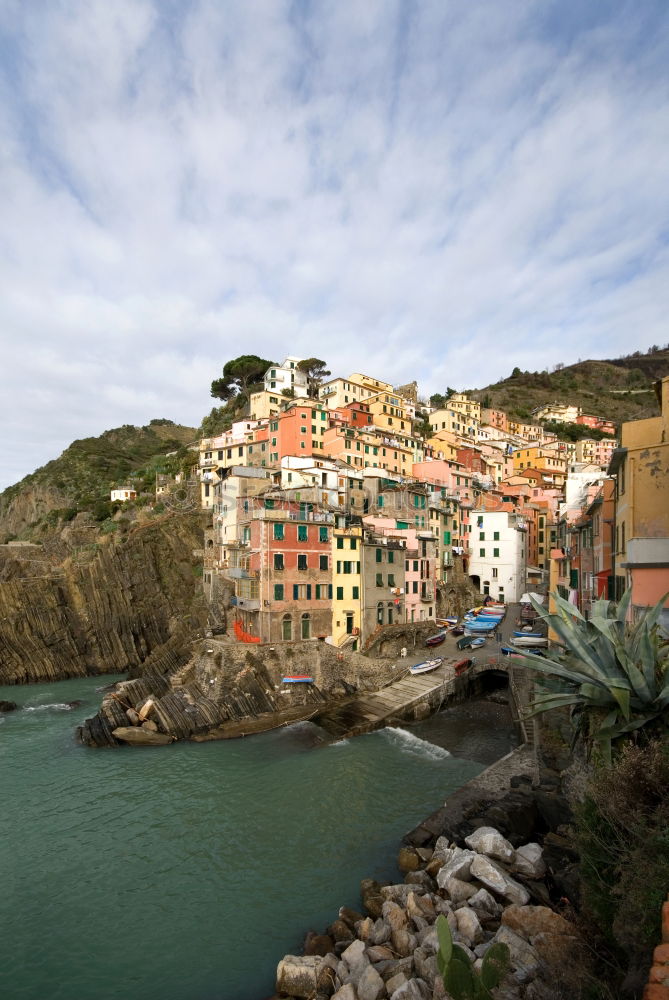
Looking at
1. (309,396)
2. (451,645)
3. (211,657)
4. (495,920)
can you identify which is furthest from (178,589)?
(495,920)

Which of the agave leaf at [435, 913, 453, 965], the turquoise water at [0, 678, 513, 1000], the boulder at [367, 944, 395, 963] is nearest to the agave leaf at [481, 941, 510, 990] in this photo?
the agave leaf at [435, 913, 453, 965]

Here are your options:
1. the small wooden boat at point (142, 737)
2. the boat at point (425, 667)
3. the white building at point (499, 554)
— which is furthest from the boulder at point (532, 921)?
the white building at point (499, 554)

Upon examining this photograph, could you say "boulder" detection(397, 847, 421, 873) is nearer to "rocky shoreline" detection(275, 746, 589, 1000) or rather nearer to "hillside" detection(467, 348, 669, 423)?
"rocky shoreline" detection(275, 746, 589, 1000)

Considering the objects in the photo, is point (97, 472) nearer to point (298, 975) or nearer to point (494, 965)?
point (298, 975)

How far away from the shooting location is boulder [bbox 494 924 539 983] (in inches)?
330

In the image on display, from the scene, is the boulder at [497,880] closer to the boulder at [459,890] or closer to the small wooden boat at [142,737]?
the boulder at [459,890]

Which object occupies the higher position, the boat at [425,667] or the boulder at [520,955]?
the boulder at [520,955]

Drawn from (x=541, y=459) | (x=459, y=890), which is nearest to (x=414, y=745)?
(x=459, y=890)

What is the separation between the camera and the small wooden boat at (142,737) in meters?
26.5

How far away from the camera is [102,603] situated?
50.6 m

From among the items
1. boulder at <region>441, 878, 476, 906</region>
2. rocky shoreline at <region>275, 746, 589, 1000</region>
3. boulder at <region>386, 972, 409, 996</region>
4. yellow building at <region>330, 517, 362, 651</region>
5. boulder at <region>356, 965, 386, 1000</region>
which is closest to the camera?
rocky shoreline at <region>275, 746, 589, 1000</region>

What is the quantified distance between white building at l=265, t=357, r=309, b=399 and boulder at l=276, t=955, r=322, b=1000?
72154mm

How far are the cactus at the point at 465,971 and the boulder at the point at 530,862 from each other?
5788 mm

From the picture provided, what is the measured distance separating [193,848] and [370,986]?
381 inches
